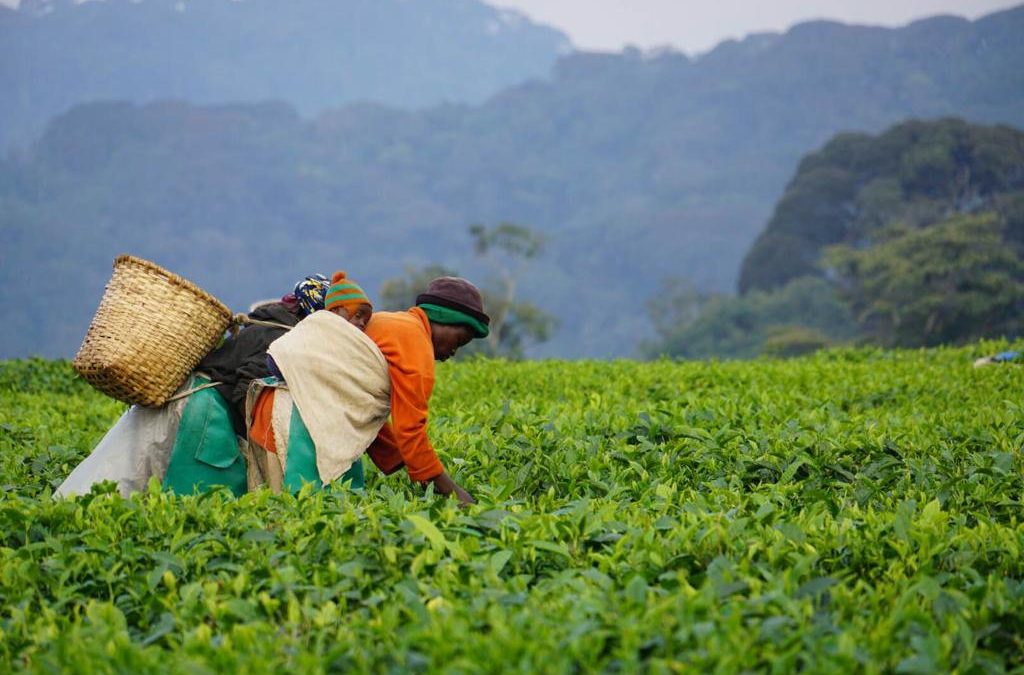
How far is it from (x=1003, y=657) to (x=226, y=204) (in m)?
123

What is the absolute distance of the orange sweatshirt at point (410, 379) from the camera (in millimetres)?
4309

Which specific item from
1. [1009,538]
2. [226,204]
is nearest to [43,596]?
[1009,538]

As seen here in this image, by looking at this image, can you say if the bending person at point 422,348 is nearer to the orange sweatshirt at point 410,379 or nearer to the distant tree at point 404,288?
the orange sweatshirt at point 410,379

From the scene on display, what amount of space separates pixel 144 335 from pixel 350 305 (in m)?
0.83

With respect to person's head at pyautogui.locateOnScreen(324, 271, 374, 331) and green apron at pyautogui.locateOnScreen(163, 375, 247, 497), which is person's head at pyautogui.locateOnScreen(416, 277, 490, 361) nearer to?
person's head at pyautogui.locateOnScreen(324, 271, 374, 331)

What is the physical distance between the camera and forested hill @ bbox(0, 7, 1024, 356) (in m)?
106

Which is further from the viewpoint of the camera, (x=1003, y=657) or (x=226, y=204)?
(x=226, y=204)

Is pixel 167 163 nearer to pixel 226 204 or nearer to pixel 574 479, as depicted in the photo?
pixel 226 204

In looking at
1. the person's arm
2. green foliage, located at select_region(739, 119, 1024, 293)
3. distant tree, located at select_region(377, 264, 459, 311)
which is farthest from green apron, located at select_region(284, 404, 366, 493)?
green foliage, located at select_region(739, 119, 1024, 293)

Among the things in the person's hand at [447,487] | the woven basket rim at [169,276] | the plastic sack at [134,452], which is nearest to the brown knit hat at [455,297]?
the person's hand at [447,487]

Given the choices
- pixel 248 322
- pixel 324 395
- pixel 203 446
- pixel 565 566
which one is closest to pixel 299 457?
pixel 324 395

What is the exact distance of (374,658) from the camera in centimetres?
271

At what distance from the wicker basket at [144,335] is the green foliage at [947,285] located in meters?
36.6

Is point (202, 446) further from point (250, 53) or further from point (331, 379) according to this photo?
point (250, 53)
